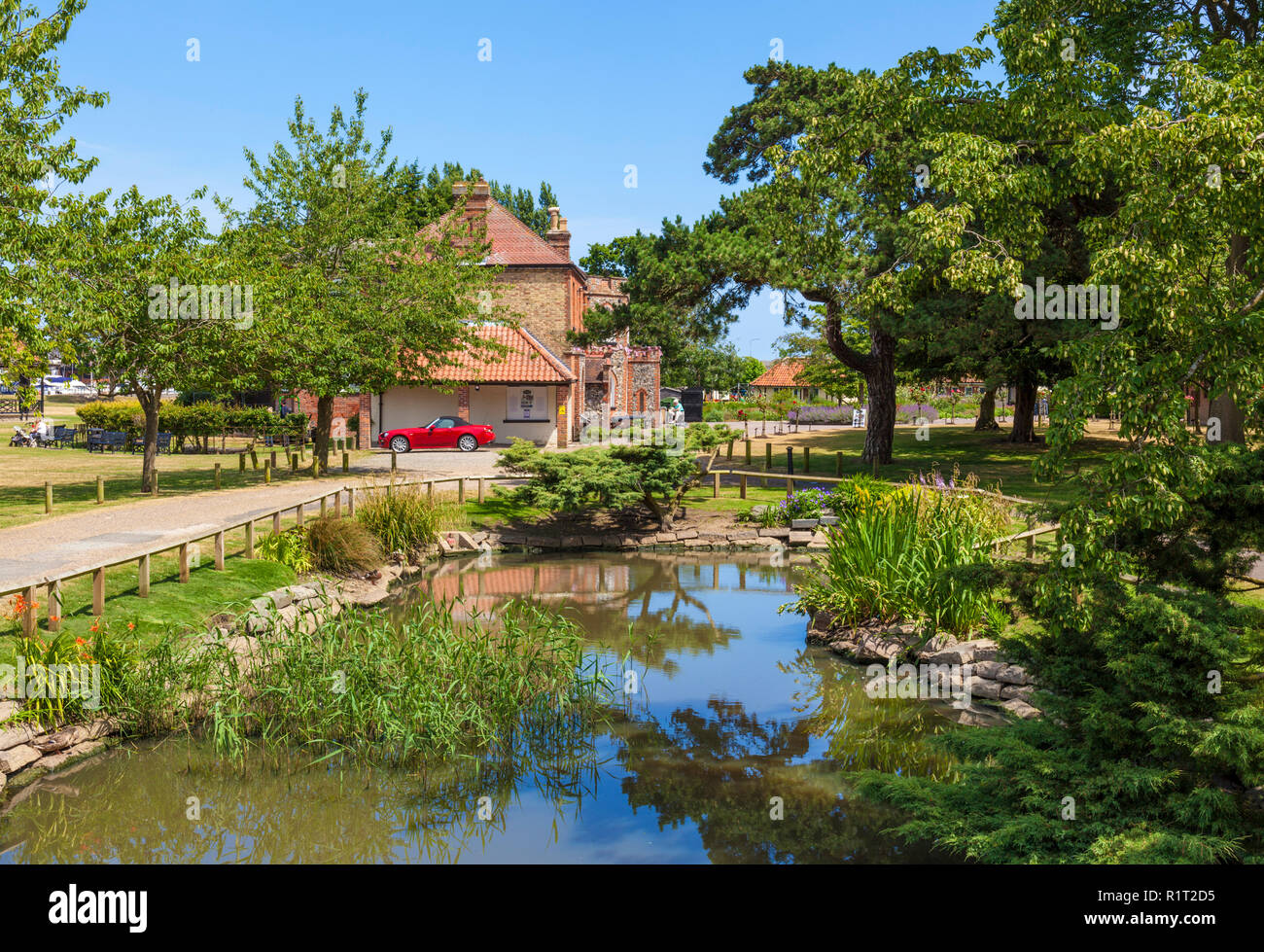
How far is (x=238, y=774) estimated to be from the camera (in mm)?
8602

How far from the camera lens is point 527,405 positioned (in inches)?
1613

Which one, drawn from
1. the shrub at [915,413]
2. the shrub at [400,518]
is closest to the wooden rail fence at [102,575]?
the shrub at [400,518]

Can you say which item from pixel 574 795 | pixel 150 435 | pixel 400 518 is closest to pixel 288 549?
pixel 400 518

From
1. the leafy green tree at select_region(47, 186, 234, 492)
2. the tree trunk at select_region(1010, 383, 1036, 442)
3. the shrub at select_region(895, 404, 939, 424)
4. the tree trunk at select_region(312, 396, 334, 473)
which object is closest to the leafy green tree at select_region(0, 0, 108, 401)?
the leafy green tree at select_region(47, 186, 234, 492)

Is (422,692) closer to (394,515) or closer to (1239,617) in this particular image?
(1239,617)

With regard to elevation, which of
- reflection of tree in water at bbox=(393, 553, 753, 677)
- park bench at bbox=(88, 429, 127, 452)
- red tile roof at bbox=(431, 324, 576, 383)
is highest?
red tile roof at bbox=(431, 324, 576, 383)

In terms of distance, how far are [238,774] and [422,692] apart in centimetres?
171

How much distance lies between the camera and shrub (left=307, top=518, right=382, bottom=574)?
651 inches

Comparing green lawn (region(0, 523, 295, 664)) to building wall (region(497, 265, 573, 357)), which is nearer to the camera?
green lawn (region(0, 523, 295, 664))

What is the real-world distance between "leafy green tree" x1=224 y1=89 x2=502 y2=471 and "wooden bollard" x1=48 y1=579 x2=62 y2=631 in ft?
49.3

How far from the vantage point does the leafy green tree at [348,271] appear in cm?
2553

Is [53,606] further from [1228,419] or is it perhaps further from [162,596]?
[1228,419]

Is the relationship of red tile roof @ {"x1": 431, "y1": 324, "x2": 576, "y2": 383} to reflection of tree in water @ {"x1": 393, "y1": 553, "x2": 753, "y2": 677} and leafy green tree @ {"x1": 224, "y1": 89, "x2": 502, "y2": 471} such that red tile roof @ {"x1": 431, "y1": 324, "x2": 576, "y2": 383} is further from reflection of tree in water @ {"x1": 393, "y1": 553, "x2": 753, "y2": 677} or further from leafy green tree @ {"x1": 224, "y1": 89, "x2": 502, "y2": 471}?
reflection of tree in water @ {"x1": 393, "y1": 553, "x2": 753, "y2": 677}
